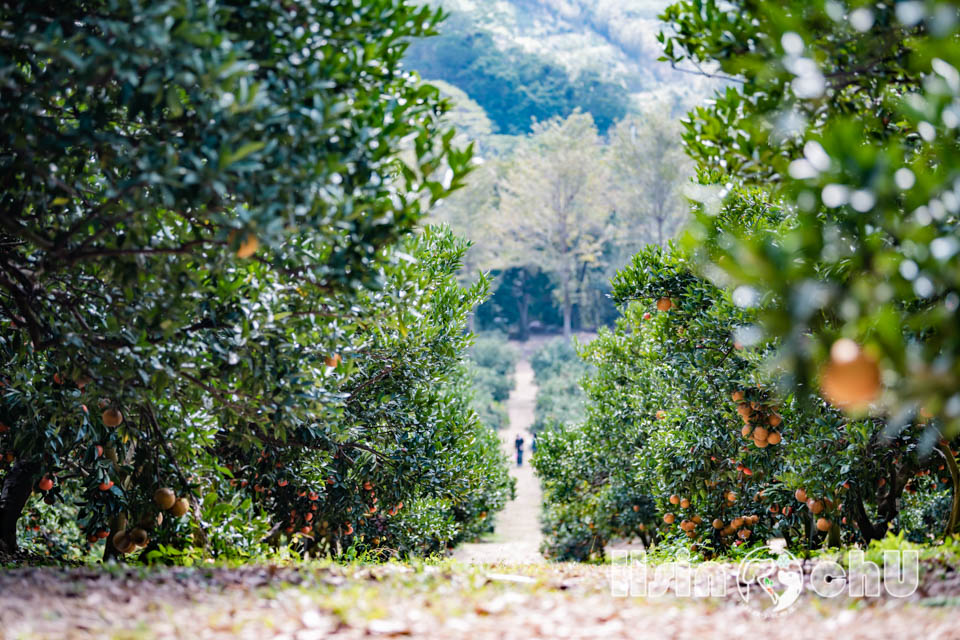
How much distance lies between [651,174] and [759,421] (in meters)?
34.9

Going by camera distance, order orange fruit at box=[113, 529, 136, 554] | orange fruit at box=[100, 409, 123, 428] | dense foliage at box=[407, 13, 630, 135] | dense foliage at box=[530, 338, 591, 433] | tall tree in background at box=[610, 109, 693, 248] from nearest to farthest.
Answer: orange fruit at box=[100, 409, 123, 428]
orange fruit at box=[113, 529, 136, 554]
dense foliage at box=[530, 338, 591, 433]
tall tree in background at box=[610, 109, 693, 248]
dense foliage at box=[407, 13, 630, 135]

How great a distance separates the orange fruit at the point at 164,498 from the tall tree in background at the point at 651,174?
35024mm

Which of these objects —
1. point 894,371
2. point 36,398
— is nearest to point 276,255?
point 36,398

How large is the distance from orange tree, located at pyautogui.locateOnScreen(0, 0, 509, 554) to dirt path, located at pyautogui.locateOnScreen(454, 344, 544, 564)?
220cm

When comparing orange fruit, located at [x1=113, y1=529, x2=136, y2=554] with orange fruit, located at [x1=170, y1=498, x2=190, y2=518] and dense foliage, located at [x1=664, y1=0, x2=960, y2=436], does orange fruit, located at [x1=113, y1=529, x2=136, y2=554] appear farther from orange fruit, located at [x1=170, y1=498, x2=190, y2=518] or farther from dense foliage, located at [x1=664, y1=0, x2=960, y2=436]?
dense foliage, located at [x1=664, y1=0, x2=960, y2=436]

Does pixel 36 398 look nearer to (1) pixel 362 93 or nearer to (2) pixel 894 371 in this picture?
(1) pixel 362 93

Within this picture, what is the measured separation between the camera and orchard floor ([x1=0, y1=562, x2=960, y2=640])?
2.47m

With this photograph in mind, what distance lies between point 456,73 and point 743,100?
2748 inches

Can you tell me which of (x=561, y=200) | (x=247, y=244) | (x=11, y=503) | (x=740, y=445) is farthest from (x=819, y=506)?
(x=561, y=200)

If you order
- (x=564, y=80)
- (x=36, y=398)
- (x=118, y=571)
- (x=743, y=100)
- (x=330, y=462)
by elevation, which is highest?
(x=564, y=80)

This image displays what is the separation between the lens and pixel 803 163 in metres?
2.46

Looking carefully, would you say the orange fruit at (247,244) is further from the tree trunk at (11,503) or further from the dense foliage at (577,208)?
the dense foliage at (577,208)

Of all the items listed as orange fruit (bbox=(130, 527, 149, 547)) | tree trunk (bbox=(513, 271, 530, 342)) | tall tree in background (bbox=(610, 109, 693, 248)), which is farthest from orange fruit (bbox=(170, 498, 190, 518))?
tree trunk (bbox=(513, 271, 530, 342))

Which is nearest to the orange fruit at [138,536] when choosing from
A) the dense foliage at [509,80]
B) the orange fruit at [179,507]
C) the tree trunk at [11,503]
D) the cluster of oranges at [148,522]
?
the cluster of oranges at [148,522]
